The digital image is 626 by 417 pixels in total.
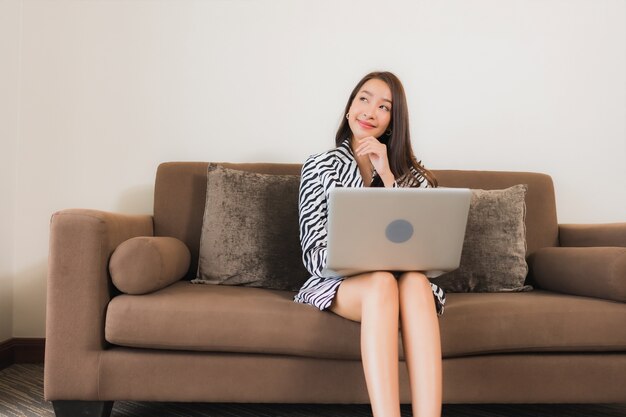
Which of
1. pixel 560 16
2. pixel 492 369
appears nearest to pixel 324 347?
pixel 492 369

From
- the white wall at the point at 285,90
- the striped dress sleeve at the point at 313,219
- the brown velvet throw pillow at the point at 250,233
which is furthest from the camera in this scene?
the white wall at the point at 285,90

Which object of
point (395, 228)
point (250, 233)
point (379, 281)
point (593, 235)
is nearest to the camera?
point (395, 228)

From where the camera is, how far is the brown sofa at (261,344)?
1742 millimetres

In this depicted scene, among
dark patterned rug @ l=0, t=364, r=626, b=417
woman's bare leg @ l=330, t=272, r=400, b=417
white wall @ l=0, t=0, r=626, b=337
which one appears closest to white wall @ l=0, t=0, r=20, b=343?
white wall @ l=0, t=0, r=626, b=337

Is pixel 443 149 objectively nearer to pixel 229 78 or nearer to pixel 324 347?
pixel 229 78

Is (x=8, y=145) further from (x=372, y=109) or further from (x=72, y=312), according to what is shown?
(x=372, y=109)

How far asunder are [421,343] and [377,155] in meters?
0.67

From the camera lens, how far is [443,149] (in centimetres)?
279

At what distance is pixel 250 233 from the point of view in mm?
2225

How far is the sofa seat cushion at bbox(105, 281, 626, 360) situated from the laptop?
0.27m

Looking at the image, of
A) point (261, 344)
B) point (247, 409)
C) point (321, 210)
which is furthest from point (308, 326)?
point (247, 409)

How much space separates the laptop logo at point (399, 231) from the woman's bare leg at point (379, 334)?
0.48ft

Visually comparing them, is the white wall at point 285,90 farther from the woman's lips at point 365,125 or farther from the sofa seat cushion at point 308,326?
the sofa seat cushion at point 308,326

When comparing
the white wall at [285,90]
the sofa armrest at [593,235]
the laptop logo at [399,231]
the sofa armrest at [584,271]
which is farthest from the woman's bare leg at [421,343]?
the white wall at [285,90]
